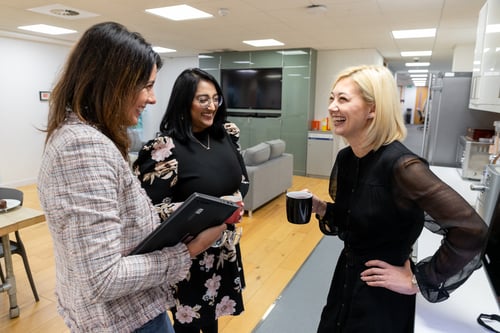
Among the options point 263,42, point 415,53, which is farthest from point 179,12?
point 415,53

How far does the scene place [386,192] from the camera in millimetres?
1019

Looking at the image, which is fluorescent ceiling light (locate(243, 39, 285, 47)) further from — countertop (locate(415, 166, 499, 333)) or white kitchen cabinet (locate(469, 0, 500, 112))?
countertop (locate(415, 166, 499, 333))

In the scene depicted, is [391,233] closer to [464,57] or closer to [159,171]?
[159,171]

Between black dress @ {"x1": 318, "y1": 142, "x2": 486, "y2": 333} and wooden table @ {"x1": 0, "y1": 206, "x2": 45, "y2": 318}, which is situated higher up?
black dress @ {"x1": 318, "y1": 142, "x2": 486, "y2": 333}

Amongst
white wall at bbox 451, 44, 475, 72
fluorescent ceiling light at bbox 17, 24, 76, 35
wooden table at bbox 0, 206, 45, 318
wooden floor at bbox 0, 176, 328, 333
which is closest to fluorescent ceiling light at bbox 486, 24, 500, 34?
wooden floor at bbox 0, 176, 328, 333

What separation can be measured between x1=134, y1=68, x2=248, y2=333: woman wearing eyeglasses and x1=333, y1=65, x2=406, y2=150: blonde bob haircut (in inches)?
25.5

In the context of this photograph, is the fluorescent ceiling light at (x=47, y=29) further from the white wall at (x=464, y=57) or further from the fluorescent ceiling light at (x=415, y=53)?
the white wall at (x=464, y=57)

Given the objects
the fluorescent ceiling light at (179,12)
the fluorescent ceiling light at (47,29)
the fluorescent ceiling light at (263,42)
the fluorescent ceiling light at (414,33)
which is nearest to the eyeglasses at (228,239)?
the fluorescent ceiling light at (179,12)

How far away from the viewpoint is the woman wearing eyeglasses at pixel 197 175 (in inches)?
56.4

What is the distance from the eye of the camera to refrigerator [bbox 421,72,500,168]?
2969 millimetres

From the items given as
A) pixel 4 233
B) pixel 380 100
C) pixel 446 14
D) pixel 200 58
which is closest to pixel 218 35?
pixel 200 58

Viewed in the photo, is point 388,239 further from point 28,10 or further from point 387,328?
point 28,10

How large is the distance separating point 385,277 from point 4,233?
2.24 m

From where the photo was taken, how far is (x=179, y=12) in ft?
13.4
